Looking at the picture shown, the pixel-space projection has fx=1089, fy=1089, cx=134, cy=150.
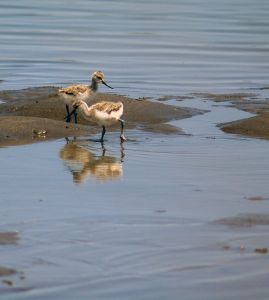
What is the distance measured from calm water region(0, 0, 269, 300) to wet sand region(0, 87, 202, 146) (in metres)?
0.37

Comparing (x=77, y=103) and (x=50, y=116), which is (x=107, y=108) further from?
(x=50, y=116)

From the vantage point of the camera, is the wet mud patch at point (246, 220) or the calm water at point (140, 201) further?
the wet mud patch at point (246, 220)

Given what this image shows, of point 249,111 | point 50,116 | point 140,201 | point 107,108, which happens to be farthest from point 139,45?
point 140,201

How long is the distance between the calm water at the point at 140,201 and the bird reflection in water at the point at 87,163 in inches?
0.6

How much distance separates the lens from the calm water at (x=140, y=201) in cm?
864

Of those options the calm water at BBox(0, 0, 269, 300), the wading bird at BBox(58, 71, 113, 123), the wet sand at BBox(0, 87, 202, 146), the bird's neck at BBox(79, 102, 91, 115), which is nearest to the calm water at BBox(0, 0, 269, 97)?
the calm water at BBox(0, 0, 269, 300)

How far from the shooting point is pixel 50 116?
17891 mm

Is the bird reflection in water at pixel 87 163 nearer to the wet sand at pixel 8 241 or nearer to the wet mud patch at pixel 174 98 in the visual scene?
the wet sand at pixel 8 241

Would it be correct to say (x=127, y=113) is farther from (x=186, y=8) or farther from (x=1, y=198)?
(x=186, y=8)

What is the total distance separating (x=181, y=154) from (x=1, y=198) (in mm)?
3641

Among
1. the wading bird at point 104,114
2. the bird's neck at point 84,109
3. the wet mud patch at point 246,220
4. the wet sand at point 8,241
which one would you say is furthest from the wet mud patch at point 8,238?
the bird's neck at point 84,109

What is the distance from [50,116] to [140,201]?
22.5ft

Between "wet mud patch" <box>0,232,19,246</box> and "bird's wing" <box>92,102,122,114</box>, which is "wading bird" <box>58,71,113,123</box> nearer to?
"bird's wing" <box>92,102,122,114</box>

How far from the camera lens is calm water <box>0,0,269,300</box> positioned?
8.64 m
